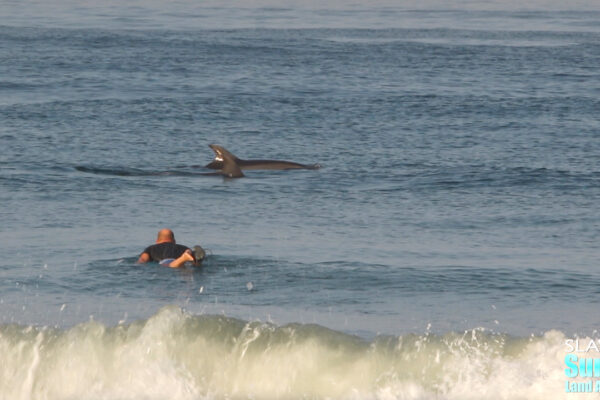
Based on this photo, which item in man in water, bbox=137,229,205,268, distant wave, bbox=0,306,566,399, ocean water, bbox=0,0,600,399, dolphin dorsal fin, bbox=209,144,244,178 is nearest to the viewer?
distant wave, bbox=0,306,566,399

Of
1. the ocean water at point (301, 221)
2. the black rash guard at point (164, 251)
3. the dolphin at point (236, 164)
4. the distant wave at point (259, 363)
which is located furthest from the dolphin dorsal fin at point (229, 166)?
the distant wave at point (259, 363)

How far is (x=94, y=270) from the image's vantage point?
1961cm

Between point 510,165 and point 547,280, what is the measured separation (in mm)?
9715

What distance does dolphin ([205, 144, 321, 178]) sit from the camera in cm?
2750

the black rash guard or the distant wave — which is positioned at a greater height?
the black rash guard

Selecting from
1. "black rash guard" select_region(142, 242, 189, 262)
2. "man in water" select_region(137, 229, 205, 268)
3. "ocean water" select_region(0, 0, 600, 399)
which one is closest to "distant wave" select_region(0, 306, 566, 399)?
"ocean water" select_region(0, 0, 600, 399)

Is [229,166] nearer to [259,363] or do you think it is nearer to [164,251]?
[164,251]

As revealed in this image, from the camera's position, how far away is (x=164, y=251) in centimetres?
1928

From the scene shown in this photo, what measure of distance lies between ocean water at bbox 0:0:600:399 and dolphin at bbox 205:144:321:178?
0.33 metres

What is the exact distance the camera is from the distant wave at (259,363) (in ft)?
50.2

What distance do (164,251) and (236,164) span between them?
28.1 feet

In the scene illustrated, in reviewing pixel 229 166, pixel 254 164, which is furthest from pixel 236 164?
pixel 254 164

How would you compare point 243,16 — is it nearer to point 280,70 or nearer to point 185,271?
point 280,70

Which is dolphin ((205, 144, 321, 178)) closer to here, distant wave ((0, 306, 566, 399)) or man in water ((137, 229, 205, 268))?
man in water ((137, 229, 205, 268))
